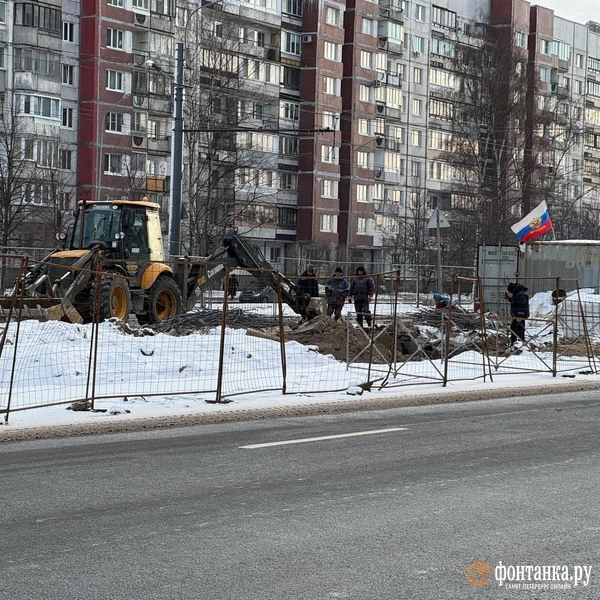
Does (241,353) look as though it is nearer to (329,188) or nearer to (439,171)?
(329,188)

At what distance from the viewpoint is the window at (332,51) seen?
81.1 meters

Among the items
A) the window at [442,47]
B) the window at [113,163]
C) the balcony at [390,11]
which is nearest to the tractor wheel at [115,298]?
the window at [113,163]

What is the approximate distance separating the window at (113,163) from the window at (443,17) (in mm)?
34970

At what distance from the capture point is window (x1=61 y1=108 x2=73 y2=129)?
66.5 m

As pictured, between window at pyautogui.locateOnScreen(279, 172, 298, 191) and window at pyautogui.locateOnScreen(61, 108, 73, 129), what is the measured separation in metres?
17.8

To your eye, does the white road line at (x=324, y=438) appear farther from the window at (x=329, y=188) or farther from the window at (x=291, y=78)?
the window at (x=291, y=78)

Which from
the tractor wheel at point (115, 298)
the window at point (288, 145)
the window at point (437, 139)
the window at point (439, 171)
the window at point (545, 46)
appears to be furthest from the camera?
the window at point (545, 46)

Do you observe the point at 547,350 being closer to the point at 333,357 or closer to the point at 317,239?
the point at 333,357

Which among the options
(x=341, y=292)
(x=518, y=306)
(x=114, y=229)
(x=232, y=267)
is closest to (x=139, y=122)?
(x=341, y=292)

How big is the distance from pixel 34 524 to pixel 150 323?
19.0m

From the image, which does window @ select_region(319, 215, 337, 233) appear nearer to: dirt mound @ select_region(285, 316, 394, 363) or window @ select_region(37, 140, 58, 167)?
window @ select_region(37, 140, 58, 167)

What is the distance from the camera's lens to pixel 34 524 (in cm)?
743

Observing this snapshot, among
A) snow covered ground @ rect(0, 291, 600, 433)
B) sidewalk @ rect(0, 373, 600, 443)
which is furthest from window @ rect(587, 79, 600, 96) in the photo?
sidewalk @ rect(0, 373, 600, 443)

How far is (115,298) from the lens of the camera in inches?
1003
